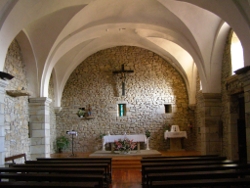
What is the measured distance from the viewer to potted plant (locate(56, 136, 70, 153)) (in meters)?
13.2

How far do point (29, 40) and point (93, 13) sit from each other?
2.16m

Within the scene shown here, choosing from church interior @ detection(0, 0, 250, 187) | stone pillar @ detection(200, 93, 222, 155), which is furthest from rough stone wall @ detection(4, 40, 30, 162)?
stone pillar @ detection(200, 93, 222, 155)

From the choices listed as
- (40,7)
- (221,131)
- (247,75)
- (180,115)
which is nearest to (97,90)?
(180,115)

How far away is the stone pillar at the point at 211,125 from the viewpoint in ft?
31.2

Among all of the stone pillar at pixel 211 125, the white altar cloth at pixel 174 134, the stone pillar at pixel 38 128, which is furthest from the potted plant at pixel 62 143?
the stone pillar at pixel 211 125

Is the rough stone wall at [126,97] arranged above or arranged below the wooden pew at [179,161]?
above

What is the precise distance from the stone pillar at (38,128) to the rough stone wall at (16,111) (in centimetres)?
23

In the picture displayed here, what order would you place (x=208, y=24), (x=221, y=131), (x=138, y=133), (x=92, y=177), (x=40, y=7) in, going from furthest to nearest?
(x=138, y=133), (x=221, y=131), (x=208, y=24), (x=40, y=7), (x=92, y=177)

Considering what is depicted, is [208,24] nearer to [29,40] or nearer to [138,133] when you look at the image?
[29,40]

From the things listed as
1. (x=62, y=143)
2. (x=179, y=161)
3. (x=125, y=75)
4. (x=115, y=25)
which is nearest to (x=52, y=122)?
(x=62, y=143)

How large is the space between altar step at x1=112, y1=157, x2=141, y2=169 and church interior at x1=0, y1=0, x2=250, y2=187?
2308 millimetres

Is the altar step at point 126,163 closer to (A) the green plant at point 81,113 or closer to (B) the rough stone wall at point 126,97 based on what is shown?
(B) the rough stone wall at point 126,97

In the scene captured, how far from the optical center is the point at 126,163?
9.95 metres

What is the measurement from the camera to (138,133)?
1360 centimetres
